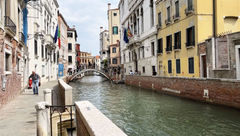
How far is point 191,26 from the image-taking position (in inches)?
627

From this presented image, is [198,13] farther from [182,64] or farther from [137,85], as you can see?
[137,85]

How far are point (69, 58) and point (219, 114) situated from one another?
43918 millimetres

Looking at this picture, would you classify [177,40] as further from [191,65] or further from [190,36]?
[191,65]

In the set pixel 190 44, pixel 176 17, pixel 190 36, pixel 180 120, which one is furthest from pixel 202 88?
pixel 176 17

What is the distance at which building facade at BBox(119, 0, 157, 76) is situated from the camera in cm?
2342

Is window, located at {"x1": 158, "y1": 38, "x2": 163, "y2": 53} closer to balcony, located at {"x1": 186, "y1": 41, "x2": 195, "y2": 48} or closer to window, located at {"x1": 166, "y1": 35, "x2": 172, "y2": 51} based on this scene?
window, located at {"x1": 166, "y1": 35, "x2": 172, "y2": 51}

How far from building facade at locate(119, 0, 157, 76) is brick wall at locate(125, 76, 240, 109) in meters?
5.13

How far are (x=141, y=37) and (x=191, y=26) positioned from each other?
36.8 ft

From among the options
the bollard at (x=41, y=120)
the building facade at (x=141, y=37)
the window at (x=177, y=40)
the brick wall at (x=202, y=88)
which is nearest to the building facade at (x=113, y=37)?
the building facade at (x=141, y=37)

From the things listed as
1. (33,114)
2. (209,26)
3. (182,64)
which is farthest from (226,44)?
(33,114)

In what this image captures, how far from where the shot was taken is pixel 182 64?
17.2 metres

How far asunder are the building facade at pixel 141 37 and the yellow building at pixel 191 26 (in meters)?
3.50

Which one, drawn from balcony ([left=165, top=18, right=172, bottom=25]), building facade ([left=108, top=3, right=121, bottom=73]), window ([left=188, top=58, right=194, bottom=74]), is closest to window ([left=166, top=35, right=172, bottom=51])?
A: balcony ([left=165, top=18, right=172, bottom=25])

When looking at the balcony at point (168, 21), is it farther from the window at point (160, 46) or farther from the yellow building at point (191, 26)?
the window at point (160, 46)
